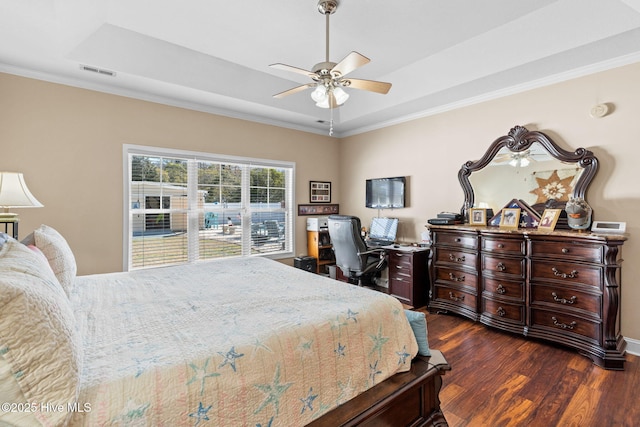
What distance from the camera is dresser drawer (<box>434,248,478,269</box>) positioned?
3.34 m

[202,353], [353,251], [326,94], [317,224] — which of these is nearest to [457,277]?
[353,251]

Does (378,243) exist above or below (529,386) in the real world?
above

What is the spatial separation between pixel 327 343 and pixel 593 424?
1787 mm

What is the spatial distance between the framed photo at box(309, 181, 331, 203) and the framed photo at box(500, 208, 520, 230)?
9.03 ft

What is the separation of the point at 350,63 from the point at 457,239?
90.1 inches

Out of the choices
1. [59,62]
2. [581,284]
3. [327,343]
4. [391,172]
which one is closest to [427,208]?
[391,172]

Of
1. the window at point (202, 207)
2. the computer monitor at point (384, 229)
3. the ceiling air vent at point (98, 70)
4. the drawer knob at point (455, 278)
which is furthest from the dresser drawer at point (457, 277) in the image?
the ceiling air vent at point (98, 70)

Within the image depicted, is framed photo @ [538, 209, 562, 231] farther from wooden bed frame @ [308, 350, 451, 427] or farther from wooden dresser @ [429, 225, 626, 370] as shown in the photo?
wooden bed frame @ [308, 350, 451, 427]

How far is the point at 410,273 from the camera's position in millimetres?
3854

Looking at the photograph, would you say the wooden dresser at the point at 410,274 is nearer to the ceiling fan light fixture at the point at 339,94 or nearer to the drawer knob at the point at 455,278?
the drawer knob at the point at 455,278

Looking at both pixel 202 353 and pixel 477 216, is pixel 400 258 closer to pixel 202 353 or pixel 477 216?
pixel 477 216

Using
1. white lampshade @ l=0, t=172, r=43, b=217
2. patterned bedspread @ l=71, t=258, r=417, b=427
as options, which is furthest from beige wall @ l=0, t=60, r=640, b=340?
patterned bedspread @ l=71, t=258, r=417, b=427

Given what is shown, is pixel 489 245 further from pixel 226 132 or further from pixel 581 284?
pixel 226 132

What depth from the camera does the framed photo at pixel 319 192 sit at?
5.17 metres
